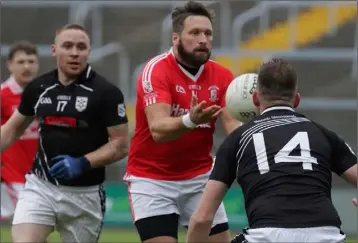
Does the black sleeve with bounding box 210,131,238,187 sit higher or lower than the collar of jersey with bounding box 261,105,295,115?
lower

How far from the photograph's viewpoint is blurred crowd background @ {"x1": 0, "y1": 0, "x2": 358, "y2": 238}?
15.8m

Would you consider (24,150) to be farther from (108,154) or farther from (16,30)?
(16,30)

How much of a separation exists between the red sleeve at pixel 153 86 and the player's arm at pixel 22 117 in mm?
989

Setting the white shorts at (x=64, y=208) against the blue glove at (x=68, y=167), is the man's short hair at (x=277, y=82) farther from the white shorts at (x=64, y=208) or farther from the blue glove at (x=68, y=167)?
the white shorts at (x=64, y=208)

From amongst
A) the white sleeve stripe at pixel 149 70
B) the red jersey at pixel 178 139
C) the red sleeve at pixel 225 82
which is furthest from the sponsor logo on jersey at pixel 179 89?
the red sleeve at pixel 225 82

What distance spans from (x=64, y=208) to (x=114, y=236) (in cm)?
522

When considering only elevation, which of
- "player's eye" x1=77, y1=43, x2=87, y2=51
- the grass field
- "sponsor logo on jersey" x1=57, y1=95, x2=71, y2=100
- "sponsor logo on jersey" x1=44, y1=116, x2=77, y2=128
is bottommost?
the grass field

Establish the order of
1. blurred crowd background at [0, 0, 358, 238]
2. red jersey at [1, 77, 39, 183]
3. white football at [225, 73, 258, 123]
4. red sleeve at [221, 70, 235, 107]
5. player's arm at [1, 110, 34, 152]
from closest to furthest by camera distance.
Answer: white football at [225, 73, 258, 123], red sleeve at [221, 70, 235, 107], player's arm at [1, 110, 34, 152], red jersey at [1, 77, 39, 183], blurred crowd background at [0, 0, 358, 238]

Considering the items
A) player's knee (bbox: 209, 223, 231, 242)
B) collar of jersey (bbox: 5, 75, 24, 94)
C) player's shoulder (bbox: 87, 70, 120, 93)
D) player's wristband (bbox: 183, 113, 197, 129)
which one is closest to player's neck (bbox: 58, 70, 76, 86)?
player's shoulder (bbox: 87, 70, 120, 93)

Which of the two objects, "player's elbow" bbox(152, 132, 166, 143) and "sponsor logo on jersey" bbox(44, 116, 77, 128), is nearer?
"player's elbow" bbox(152, 132, 166, 143)

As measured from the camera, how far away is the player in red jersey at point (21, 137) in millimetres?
9891

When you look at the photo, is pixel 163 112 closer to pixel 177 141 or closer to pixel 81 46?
pixel 177 141

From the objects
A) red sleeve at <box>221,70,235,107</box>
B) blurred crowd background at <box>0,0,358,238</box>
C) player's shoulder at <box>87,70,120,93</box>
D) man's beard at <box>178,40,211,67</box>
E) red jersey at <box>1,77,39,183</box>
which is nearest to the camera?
man's beard at <box>178,40,211,67</box>

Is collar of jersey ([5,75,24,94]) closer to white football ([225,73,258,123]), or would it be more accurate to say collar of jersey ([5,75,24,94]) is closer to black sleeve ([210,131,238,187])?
white football ([225,73,258,123])
